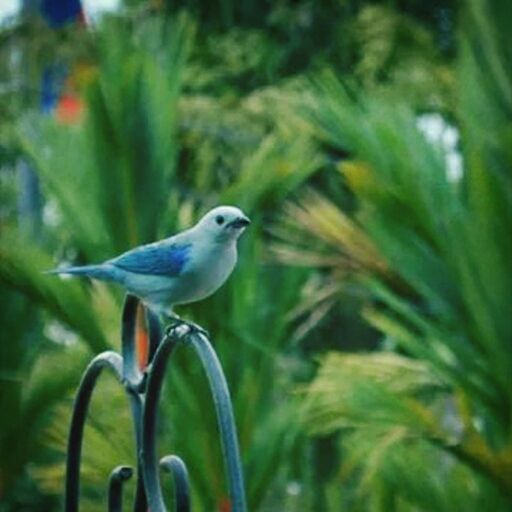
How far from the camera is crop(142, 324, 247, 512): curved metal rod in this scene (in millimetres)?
2145

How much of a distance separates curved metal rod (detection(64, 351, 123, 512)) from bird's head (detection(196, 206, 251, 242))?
1.32 feet

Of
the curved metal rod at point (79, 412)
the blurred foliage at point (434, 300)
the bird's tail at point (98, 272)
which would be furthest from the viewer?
the blurred foliage at point (434, 300)

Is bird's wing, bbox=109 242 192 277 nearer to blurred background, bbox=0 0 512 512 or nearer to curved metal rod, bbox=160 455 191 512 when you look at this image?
Result: curved metal rod, bbox=160 455 191 512

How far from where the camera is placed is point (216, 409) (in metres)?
2.31

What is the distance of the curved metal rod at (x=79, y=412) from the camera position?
2568 mm

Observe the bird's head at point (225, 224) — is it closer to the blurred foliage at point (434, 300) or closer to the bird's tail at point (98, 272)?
the bird's tail at point (98, 272)

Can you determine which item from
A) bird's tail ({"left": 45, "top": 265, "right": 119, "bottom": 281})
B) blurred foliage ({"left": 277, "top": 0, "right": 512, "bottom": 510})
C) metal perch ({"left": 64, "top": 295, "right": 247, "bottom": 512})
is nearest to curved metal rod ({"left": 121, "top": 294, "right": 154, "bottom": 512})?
metal perch ({"left": 64, "top": 295, "right": 247, "bottom": 512})

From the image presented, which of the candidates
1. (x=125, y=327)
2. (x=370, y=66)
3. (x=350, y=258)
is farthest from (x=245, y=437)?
(x=370, y=66)

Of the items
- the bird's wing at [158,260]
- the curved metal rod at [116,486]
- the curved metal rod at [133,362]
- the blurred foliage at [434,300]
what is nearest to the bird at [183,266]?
the bird's wing at [158,260]

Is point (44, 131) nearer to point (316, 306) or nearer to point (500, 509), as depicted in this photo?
point (316, 306)

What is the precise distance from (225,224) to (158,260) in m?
0.13

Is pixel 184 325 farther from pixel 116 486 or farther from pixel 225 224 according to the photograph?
pixel 116 486

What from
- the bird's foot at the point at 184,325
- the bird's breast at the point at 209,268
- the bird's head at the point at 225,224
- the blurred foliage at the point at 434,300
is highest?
the bird's head at the point at 225,224

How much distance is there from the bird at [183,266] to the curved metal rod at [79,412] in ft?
0.77
